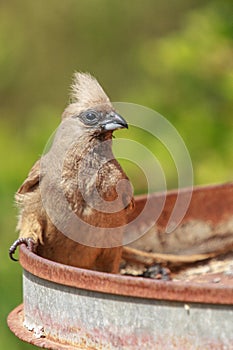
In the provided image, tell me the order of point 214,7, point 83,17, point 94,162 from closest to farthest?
point 94,162 → point 214,7 → point 83,17

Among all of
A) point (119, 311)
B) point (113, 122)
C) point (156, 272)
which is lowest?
point (119, 311)

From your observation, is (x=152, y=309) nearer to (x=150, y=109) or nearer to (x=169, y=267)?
(x=169, y=267)

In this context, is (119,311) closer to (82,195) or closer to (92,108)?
(82,195)

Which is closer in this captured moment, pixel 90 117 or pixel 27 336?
pixel 27 336

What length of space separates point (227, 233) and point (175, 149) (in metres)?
1.47

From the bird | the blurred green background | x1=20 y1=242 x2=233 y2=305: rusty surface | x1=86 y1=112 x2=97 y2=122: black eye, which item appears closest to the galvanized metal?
x1=20 y1=242 x2=233 y2=305: rusty surface

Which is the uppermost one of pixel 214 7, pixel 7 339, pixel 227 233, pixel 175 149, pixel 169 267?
pixel 214 7

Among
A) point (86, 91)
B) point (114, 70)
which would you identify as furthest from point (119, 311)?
point (114, 70)

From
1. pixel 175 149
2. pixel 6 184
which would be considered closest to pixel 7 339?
pixel 6 184

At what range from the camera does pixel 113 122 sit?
4246mm

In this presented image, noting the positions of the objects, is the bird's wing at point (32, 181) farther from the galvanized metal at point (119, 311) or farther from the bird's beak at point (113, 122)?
the galvanized metal at point (119, 311)

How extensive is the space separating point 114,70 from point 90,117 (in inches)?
180

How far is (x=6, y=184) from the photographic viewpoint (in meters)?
6.53

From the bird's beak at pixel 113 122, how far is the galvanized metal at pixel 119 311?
3.29 feet
